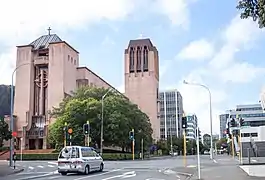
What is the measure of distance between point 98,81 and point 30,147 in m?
25.4

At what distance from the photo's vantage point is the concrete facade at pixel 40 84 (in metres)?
87.0

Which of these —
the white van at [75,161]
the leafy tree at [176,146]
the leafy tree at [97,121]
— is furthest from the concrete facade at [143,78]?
the white van at [75,161]

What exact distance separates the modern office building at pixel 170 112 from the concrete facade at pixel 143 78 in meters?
24.9

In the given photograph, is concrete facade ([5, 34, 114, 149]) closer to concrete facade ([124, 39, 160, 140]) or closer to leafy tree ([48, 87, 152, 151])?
leafy tree ([48, 87, 152, 151])

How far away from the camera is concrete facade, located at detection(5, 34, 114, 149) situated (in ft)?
285

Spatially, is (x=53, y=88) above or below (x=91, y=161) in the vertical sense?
above

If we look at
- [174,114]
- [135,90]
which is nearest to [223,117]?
[174,114]

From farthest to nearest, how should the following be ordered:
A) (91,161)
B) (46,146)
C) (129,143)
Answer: (46,146) < (129,143) < (91,161)

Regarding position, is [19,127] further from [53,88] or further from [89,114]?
[89,114]

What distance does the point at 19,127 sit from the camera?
88.4 m

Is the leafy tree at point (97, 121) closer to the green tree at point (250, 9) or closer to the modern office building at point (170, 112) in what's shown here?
the green tree at point (250, 9)

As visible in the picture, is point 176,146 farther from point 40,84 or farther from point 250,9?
point 250,9

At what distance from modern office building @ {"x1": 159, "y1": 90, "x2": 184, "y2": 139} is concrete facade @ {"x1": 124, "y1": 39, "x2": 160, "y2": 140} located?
24913mm

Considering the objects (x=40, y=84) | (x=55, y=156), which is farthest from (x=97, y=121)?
(x=40, y=84)
